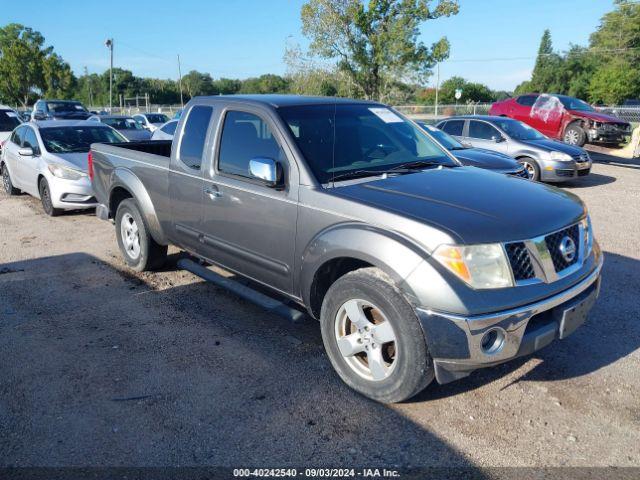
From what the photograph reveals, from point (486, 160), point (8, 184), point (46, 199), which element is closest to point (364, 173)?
point (486, 160)

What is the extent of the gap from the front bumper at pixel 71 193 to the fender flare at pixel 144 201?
3285mm

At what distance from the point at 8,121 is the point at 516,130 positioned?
42.8ft

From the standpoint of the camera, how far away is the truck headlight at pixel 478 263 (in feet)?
9.95

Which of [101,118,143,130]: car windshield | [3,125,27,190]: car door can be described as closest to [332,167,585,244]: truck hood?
[3,125,27,190]: car door

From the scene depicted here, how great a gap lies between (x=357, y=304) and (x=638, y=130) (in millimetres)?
17141

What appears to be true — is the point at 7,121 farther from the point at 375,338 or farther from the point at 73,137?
the point at 375,338

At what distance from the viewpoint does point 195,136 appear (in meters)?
4.96

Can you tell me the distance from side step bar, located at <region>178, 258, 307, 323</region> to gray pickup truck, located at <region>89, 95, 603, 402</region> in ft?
0.43

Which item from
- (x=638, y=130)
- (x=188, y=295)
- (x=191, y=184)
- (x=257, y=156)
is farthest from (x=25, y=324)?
(x=638, y=130)

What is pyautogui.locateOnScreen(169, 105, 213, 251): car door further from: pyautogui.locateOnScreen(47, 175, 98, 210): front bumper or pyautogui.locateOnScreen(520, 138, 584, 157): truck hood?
pyautogui.locateOnScreen(520, 138, 584, 157): truck hood

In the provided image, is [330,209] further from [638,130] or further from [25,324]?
[638,130]

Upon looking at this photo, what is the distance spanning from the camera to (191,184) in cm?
487

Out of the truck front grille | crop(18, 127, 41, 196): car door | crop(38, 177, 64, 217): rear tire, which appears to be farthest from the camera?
crop(18, 127, 41, 196): car door

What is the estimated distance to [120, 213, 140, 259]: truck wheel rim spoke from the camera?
605cm
